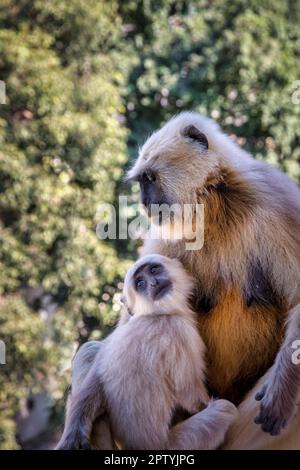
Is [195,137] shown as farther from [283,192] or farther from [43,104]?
[43,104]

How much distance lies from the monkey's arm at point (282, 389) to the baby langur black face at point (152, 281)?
0.63 meters

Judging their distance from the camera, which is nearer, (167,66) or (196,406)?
(196,406)

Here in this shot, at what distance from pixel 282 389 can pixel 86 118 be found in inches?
342

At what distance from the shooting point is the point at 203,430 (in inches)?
137

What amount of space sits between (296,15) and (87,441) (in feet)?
37.4

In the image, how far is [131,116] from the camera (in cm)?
1388

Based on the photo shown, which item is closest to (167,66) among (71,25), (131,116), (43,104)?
(131,116)

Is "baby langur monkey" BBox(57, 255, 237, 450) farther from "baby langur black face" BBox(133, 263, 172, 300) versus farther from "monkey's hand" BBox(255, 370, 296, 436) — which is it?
"monkey's hand" BBox(255, 370, 296, 436)

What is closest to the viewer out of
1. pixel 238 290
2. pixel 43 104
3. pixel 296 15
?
pixel 238 290

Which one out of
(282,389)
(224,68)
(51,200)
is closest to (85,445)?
(282,389)

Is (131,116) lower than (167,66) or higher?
lower

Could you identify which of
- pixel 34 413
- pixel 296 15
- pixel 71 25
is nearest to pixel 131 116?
pixel 71 25

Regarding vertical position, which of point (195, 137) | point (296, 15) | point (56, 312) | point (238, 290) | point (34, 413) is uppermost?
point (296, 15)
